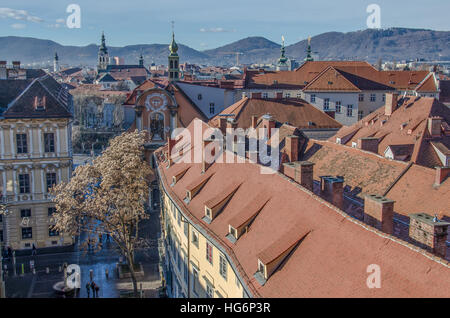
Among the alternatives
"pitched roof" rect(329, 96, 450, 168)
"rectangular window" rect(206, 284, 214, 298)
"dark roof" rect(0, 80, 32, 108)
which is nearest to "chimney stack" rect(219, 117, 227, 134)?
"pitched roof" rect(329, 96, 450, 168)

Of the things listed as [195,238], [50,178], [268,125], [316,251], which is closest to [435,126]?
[268,125]

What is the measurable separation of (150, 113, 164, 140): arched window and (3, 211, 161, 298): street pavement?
13.3 m

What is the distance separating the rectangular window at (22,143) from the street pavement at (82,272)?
862 centimetres

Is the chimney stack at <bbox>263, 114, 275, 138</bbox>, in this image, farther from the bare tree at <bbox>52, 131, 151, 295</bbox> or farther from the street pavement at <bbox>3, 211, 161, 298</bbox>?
the street pavement at <bbox>3, 211, 161, 298</bbox>

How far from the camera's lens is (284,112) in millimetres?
52062

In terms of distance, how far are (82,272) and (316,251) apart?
2409cm

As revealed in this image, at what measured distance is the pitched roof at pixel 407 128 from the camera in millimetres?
36812

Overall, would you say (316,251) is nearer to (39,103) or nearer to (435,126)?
(435,126)

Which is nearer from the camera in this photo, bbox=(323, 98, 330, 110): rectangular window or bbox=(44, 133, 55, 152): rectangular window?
bbox=(44, 133, 55, 152): rectangular window

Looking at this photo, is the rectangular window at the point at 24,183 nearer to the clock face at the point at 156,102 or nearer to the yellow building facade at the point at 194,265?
the yellow building facade at the point at 194,265

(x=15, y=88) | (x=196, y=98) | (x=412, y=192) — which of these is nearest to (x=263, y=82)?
(x=196, y=98)

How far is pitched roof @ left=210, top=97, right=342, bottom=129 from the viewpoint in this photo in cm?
5050

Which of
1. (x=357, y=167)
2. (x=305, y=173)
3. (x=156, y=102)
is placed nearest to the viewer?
(x=305, y=173)

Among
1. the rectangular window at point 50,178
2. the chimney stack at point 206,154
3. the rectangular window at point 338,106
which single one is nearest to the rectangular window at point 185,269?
the chimney stack at point 206,154
